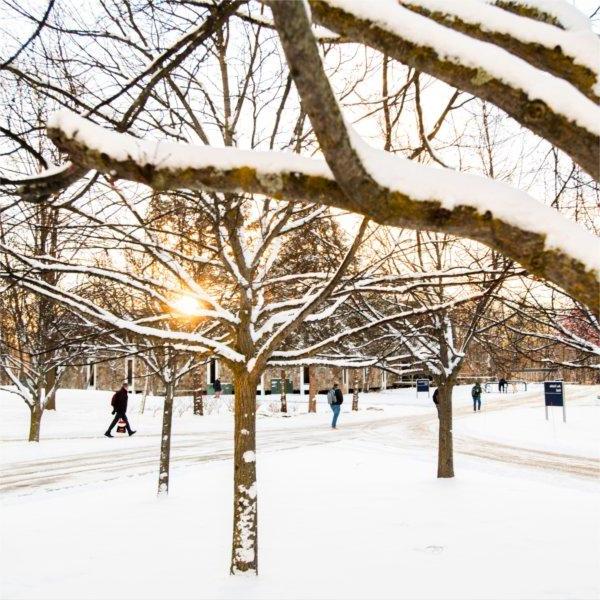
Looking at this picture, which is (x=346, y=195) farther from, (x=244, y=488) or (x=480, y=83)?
(x=244, y=488)

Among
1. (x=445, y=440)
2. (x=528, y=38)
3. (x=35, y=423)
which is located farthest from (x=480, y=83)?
(x=35, y=423)

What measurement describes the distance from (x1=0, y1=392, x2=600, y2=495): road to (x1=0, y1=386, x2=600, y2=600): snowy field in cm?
8

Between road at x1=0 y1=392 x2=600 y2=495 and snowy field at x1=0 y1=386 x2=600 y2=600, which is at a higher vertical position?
snowy field at x1=0 y1=386 x2=600 y2=600

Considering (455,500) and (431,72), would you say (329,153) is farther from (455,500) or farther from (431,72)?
(455,500)

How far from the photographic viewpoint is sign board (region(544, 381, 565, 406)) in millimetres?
18797

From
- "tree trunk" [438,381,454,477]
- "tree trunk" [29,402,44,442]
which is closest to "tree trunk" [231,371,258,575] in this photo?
"tree trunk" [438,381,454,477]

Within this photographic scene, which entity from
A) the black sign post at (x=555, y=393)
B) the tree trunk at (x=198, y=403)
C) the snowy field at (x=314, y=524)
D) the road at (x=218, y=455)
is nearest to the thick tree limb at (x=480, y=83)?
the snowy field at (x=314, y=524)

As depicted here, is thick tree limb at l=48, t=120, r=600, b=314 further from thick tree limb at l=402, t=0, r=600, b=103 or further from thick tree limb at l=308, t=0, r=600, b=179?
thick tree limb at l=402, t=0, r=600, b=103

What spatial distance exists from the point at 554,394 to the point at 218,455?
1239 cm

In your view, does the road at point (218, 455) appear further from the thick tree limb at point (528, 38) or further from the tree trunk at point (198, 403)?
the thick tree limb at point (528, 38)

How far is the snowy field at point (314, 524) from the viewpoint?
4.48m

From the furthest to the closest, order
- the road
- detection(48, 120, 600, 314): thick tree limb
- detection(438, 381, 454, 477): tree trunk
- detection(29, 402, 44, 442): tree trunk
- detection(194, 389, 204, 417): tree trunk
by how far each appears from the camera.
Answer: detection(194, 389, 204, 417): tree trunk, detection(29, 402, 44, 442): tree trunk, the road, detection(438, 381, 454, 477): tree trunk, detection(48, 120, 600, 314): thick tree limb

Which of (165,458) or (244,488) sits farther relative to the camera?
(165,458)

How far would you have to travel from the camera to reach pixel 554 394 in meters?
19.0
